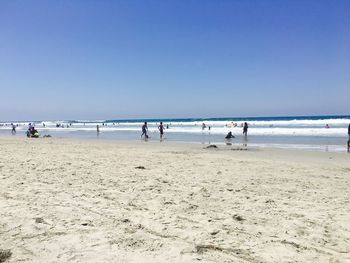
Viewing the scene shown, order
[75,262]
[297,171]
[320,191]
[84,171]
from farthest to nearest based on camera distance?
[297,171]
[84,171]
[320,191]
[75,262]

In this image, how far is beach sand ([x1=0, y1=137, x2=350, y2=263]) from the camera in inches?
177

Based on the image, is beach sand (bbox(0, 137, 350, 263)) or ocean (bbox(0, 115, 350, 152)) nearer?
beach sand (bbox(0, 137, 350, 263))

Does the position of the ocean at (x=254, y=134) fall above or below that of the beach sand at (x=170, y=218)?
below

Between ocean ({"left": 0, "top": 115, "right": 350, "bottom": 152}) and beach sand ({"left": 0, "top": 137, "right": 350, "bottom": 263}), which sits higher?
beach sand ({"left": 0, "top": 137, "right": 350, "bottom": 263})

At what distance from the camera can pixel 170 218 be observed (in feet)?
19.3

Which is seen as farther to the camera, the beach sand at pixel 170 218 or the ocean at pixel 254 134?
the ocean at pixel 254 134

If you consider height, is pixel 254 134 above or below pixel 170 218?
below

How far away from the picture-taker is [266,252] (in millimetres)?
4551

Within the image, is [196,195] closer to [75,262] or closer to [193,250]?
[193,250]

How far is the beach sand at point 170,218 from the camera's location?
14.8 feet

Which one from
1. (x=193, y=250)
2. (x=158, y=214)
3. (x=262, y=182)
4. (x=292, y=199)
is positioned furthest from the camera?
(x=262, y=182)

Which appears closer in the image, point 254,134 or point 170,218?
point 170,218

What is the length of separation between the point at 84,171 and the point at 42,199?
3.70 metres

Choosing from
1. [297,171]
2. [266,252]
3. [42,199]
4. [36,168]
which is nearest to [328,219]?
[266,252]
